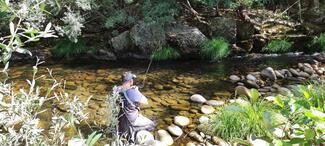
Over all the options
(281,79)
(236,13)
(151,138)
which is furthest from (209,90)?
(236,13)

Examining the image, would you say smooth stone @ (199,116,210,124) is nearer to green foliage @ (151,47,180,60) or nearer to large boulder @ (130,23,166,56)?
green foliage @ (151,47,180,60)

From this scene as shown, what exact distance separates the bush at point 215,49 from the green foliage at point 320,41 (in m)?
2.43

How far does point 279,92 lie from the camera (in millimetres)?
7590

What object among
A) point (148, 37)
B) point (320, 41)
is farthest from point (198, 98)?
point (320, 41)

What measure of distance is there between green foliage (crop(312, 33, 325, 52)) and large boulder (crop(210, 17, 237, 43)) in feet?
7.07

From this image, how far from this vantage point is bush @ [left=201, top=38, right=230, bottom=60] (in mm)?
10672

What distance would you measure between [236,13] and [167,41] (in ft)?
6.98

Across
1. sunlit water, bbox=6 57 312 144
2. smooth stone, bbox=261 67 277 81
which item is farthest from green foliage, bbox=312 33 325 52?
smooth stone, bbox=261 67 277 81

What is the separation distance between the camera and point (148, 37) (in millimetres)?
10938

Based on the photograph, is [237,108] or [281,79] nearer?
[237,108]

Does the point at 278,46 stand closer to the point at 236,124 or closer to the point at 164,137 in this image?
the point at 236,124

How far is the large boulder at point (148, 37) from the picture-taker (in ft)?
35.6

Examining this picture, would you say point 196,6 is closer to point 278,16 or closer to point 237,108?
point 278,16

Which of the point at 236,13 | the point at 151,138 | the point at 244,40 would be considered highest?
the point at 236,13
